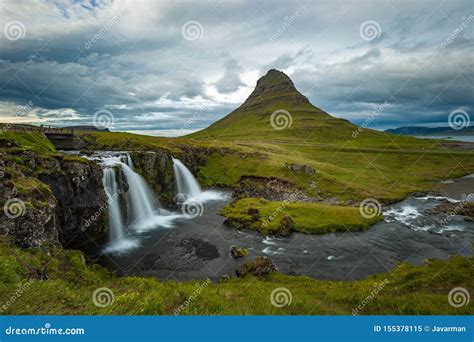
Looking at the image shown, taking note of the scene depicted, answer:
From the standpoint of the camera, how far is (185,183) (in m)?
79.1

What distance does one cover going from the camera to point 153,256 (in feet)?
118

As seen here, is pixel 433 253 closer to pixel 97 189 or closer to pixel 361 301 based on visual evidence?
pixel 361 301

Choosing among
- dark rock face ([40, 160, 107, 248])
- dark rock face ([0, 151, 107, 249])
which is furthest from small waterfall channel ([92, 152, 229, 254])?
dark rock face ([0, 151, 107, 249])

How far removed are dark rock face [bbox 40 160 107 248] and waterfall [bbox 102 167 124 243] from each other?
4.55 feet

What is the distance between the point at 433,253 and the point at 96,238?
47.5 metres

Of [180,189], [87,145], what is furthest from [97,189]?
[87,145]

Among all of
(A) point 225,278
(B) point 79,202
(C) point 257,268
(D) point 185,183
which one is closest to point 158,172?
(D) point 185,183

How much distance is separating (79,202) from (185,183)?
135 feet

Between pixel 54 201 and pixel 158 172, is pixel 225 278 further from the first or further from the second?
pixel 158 172

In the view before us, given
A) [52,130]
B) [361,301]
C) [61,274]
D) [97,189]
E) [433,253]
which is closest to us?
[361,301]

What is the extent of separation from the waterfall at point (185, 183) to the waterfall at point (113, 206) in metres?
29.1

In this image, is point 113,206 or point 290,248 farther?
point 113,206

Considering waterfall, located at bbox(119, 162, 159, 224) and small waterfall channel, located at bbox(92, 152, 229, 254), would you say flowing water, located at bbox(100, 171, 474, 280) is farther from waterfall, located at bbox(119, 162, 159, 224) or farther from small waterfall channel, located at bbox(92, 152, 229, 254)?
waterfall, located at bbox(119, 162, 159, 224)

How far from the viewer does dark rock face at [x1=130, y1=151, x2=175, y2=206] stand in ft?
204
